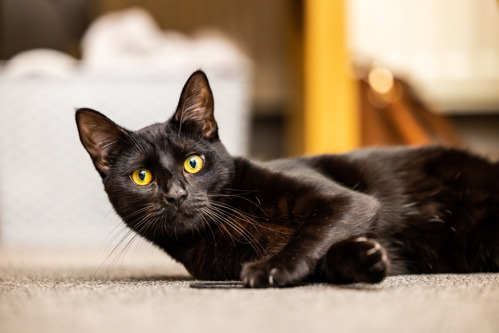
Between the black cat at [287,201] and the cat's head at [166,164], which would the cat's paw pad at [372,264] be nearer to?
the black cat at [287,201]

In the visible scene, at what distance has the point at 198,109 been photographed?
42.9 inches

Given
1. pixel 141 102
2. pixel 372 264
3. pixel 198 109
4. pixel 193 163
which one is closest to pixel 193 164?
pixel 193 163

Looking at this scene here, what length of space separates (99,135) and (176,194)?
0.24m

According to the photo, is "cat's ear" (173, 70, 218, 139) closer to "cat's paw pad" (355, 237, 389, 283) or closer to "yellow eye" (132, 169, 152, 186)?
"yellow eye" (132, 169, 152, 186)

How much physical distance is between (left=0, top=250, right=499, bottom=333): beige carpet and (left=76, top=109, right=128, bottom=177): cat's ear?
30 centimetres

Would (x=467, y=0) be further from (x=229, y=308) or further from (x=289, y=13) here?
(x=229, y=308)

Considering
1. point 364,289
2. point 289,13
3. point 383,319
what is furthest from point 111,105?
point 383,319

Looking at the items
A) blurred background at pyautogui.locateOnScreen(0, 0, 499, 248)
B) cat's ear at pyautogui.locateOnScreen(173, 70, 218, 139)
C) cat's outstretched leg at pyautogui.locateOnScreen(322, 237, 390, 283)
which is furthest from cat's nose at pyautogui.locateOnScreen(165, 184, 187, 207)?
blurred background at pyautogui.locateOnScreen(0, 0, 499, 248)

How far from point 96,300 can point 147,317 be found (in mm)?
130

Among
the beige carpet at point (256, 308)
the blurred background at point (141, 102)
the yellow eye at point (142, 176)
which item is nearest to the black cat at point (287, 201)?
Answer: the yellow eye at point (142, 176)

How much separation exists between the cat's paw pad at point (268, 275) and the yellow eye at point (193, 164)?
0.82ft

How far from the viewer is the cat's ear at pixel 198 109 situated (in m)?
1.06

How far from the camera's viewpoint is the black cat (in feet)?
→ 3.04

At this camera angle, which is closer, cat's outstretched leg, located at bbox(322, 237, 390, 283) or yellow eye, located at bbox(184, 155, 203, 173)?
cat's outstretched leg, located at bbox(322, 237, 390, 283)
